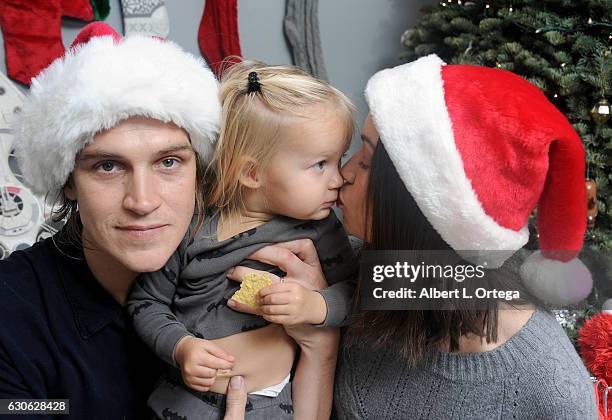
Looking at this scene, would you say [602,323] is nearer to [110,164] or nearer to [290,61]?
[110,164]

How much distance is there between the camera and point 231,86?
3.98 feet

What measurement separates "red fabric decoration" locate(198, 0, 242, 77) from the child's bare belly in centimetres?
192

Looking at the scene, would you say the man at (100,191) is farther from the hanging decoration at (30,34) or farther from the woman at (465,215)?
the hanging decoration at (30,34)

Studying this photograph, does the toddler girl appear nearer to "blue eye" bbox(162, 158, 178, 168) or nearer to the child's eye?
the child's eye

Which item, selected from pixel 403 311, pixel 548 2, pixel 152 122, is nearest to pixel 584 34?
pixel 548 2

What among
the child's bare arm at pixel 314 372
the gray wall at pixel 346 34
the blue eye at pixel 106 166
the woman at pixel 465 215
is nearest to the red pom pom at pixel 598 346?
the woman at pixel 465 215

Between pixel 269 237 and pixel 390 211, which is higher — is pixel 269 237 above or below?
below

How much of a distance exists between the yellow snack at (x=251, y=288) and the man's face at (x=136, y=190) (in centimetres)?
14

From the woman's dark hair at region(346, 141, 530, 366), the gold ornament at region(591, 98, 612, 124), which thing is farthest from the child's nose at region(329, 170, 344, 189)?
the gold ornament at region(591, 98, 612, 124)

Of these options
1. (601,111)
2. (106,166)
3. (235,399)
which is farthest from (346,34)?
(235,399)

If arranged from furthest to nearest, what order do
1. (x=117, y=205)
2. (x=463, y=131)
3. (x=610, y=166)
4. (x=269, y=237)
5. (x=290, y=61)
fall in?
(x=290, y=61) → (x=610, y=166) → (x=269, y=237) → (x=117, y=205) → (x=463, y=131)

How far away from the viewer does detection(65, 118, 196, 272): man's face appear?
40.1 inches

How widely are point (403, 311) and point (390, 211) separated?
183 millimetres

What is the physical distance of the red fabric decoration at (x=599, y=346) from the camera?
4.90 feet
